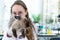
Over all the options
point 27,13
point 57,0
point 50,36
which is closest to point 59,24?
point 57,0

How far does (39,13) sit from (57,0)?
1.65 feet

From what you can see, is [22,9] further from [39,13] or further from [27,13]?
[39,13]

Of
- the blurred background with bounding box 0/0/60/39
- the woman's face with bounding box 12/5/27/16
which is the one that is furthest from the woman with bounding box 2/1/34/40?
the blurred background with bounding box 0/0/60/39

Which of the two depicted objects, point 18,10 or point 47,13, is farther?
point 47,13

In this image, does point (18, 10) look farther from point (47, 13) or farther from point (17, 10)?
point (47, 13)

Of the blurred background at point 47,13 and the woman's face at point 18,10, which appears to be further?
the blurred background at point 47,13

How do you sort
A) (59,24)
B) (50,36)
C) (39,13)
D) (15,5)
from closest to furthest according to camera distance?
(15,5)
(50,36)
(39,13)
(59,24)

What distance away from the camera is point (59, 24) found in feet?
8.08

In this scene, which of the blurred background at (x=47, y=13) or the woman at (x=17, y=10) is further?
the blurred background at (x=47, y=13)

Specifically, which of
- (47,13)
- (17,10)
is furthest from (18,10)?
(47,13)

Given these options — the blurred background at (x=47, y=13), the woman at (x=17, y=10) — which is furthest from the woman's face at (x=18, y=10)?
the blurred background at (x=47, y=13)

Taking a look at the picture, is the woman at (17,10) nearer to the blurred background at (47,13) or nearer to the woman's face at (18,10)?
the woman's face at (18,10)

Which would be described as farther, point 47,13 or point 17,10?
point 47,13

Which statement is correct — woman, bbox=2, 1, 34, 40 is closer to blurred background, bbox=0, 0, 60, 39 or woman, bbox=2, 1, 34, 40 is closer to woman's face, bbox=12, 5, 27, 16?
woman's face, bbox=12, 5, 27, 16
